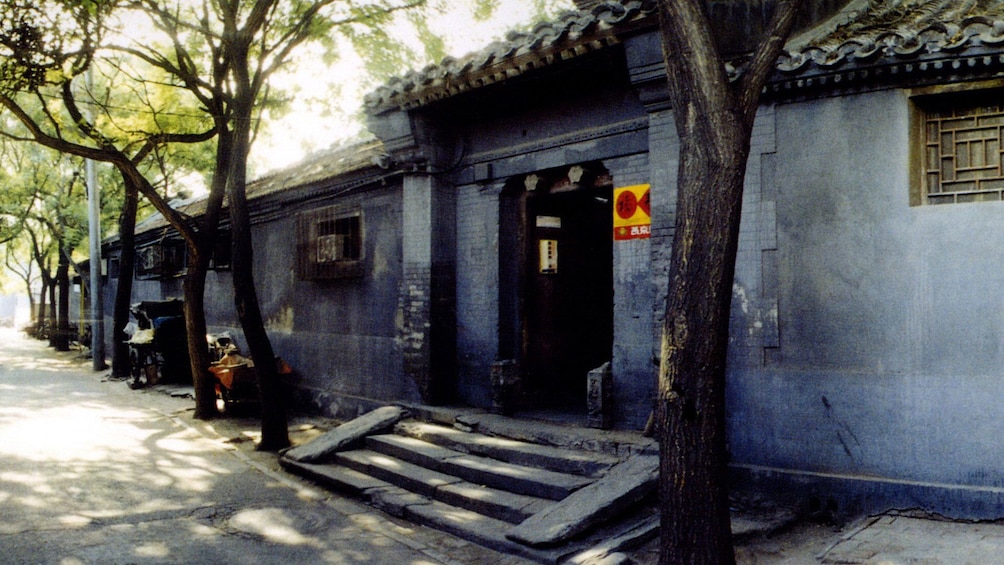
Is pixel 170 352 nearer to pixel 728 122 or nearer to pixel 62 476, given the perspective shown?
pixel 62 476

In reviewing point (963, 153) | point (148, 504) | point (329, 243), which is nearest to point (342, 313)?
point (329, 243)

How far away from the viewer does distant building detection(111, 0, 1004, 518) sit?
5.77 metres

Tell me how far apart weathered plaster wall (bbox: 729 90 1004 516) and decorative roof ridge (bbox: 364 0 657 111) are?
1847 millimetres

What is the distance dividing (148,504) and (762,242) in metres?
6.43

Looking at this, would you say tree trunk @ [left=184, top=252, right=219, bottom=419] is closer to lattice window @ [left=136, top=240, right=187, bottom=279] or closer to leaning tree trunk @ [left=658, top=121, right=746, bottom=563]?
lattice window @ [left=136, top=240, right=187, bottom=279]

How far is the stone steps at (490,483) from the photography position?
586cm

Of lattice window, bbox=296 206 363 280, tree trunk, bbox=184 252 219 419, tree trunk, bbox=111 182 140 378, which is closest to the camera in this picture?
lattice window, bbox=296 206 363 280

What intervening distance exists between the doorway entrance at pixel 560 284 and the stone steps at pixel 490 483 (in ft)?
A: 5.19

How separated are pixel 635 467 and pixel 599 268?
4.15m

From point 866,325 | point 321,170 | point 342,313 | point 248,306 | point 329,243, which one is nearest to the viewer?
point 866,325

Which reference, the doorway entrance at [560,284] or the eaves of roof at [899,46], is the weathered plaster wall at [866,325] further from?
the doorway entrance at [560,284]

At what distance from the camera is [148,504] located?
23.7 ft

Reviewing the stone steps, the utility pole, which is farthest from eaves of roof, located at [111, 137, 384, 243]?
the utility pole

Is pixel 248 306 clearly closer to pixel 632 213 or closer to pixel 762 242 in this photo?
pixel 632 213
